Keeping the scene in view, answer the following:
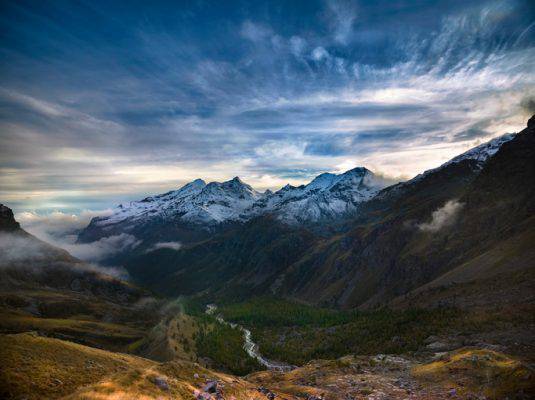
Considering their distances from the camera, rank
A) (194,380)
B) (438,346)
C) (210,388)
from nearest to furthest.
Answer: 1. (210,388)
2. (194,380)
3. (438,346)

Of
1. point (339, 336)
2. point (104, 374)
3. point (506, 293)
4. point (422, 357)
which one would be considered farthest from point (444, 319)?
point (104, 374)

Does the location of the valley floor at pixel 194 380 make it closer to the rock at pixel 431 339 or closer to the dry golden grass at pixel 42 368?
the dry golden grass at pixel 42 368

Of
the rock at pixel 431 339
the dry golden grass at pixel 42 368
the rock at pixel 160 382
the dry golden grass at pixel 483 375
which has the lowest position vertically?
the rock at pixel 431 339

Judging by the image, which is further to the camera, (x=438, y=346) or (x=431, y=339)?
(x=431, y=339)

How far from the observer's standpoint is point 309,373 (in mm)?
88000

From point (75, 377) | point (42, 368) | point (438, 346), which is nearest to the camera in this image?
point (42, 368)

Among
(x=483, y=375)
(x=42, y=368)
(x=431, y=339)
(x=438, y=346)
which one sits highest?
(x=42, y=368)

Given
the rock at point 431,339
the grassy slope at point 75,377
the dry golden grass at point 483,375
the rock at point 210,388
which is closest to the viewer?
the grassy slope at point 75,377

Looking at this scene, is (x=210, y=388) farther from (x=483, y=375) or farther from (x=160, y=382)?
(x=483, y=375)

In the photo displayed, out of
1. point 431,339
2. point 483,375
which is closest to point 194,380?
point 483,375

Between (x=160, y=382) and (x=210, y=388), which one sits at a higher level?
(x=160, y=382)

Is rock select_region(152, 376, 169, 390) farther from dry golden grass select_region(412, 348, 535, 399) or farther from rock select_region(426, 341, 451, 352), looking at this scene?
rock select_region(426, 341, 451, 352)

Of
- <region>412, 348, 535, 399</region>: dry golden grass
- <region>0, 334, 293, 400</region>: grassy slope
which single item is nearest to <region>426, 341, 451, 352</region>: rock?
<region>412, 348, 535, 399</region>: dry golden grass

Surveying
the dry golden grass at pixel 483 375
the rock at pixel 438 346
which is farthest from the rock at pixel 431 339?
the dry golden grass at pixel 483 375
